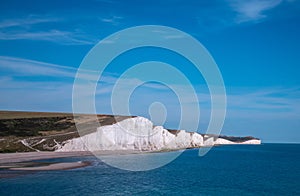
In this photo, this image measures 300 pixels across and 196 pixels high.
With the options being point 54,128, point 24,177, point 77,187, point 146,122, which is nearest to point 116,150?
point 146,122

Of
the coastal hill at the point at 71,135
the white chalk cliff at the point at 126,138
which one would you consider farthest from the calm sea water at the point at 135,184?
the white chalk cliff at the point at 126,138

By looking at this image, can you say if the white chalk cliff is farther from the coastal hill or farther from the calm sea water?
the calm sea water

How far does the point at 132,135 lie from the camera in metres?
92.3

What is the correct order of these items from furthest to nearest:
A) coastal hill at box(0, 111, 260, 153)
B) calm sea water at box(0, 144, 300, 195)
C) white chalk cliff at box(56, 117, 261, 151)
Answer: white chalk cliff at box(56, 117, 261, 151), coastal hill at box(0, 111, 260, 153), calm sea water at box(0, 144, 300, 195)

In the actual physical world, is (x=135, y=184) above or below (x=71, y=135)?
below

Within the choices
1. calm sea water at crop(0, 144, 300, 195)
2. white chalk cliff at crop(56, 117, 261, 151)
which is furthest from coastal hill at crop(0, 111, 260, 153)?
calm sea water at crop(0, 144, 300, 195)

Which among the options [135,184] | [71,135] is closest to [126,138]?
[71,135]

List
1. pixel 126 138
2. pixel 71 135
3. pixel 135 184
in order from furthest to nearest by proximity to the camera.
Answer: pixel 126 138 → pixel 71 135 → pixel 135 184

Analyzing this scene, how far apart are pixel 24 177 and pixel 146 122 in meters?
56.3

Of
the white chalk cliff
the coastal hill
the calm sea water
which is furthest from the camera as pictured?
the white chalk cliff

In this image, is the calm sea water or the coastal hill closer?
the calm sea water

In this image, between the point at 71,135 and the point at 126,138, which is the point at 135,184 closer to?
the point at 71,135

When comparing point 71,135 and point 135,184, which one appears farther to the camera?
point 71,135

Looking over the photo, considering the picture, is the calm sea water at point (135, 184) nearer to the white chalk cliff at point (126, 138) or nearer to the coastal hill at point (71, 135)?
the coastal hill at point (71, 135)
